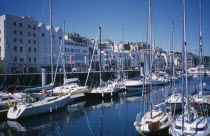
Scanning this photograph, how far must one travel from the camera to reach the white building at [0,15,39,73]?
54875 millimetres

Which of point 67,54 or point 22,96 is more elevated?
point 67,54

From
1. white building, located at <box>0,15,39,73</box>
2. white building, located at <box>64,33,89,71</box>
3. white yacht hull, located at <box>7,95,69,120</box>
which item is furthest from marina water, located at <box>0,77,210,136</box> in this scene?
white building, located at <box>64,33,89,71</box>

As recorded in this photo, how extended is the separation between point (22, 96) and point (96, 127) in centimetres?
1322

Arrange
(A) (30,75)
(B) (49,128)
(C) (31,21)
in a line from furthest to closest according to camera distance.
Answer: (C) (31,21) → (A) (30,75) → (B) (49,128)

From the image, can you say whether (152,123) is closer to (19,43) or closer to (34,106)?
(34,106)

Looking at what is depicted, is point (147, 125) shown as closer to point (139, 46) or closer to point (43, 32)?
point (43, 32)

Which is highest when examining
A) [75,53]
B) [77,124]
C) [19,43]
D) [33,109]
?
[19,43]

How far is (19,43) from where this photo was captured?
2322 inches

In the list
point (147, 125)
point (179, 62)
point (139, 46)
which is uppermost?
point (139, 46)

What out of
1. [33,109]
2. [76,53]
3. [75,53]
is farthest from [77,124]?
[76,53]

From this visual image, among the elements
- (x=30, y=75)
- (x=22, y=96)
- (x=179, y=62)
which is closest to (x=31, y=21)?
(x=30, y=75)

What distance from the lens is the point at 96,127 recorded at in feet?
60.0

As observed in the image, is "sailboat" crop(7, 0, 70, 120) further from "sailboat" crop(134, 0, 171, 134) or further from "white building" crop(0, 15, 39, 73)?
"white building" crop(0, 15, 39, 73)

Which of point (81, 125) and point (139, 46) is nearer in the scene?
point (81, 125)
